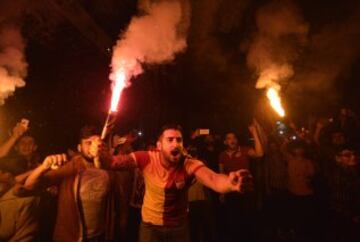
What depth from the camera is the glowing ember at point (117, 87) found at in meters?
4.37

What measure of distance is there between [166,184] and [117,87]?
1541mm

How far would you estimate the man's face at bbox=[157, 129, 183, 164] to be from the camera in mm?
4688

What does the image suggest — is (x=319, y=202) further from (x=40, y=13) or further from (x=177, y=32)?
(x=40, y=13)

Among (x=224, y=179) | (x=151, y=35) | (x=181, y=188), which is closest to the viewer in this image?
(x=224, y=179)

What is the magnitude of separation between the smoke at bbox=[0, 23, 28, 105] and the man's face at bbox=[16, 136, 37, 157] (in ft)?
2.23

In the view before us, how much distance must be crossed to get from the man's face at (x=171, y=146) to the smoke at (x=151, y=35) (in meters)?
1.48

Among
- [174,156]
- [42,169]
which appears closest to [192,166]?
[174,156]

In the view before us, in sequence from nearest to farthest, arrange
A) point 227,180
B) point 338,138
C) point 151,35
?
point 227,180 → point 151,35 → point 338,138

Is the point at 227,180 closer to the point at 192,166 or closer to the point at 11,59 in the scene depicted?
the point at 192,166

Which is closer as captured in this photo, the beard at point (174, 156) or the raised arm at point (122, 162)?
the raised arm at point (122, 162)

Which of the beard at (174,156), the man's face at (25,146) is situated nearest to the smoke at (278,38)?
the beard at (174,156)

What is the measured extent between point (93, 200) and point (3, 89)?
2.14 metres

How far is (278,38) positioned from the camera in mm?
9797

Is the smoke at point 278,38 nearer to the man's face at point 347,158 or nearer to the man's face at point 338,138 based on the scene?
the man's face at point 338,138
